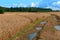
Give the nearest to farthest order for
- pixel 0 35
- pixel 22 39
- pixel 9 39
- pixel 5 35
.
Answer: pixel 0 35 < pixel 5 35 < pixel 9 39 < pixel 22 39

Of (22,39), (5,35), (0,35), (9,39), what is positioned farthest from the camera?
(22,39)

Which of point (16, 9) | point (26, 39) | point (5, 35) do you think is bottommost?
point (16, 9)

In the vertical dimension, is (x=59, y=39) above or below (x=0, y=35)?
below

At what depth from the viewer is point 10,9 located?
13125cm

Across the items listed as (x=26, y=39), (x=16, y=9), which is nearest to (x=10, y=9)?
(x=16, y=9)

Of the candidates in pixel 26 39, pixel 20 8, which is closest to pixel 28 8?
pixel 20 8

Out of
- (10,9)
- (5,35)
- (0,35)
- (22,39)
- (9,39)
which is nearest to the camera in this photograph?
(0,35)

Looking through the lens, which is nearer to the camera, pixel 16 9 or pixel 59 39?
pixel 59 39

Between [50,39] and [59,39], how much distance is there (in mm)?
865

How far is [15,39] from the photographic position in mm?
18844

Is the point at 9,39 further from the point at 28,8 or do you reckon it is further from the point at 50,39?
the point at 28,8

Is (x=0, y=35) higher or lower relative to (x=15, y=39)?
higher

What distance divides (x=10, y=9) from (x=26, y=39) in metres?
112

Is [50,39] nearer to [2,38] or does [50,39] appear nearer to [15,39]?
[15,39]
